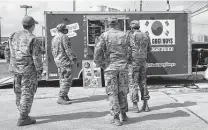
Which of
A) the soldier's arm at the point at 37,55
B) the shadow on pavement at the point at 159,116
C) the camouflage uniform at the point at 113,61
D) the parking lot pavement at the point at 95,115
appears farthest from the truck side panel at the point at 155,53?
the camouflage uniform at the point at 113,61

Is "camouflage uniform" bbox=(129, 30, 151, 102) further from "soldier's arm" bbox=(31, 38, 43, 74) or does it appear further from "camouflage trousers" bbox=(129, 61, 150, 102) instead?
"soldier's arm" bbox=(31, 38, 43, 74)

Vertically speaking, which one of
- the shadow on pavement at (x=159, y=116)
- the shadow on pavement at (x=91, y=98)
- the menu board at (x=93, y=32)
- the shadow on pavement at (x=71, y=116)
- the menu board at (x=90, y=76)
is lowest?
the shadow on pavement at (x=71, y=116)

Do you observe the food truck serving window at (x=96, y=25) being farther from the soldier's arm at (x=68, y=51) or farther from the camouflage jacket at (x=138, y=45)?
the camouflage jacket at (x=138, y=45)

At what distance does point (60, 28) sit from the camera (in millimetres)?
7508

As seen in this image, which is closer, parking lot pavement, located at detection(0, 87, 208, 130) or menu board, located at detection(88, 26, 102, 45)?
parking lot pavement, located at detection(0, 87, 208, 130)

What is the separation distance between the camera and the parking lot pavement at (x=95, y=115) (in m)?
5.32

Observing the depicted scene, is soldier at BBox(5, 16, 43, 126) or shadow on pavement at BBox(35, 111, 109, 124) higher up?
soldier at BBox(5, 16, 43, 126)

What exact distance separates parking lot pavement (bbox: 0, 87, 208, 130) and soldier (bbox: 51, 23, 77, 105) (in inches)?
14.5

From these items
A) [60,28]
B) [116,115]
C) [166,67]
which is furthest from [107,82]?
[166,67]

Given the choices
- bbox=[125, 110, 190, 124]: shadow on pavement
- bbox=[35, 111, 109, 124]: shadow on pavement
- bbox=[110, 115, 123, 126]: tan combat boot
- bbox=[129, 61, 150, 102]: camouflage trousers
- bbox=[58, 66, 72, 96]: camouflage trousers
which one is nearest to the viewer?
bbox=[110, 115, 123, 126]: tan combat boot

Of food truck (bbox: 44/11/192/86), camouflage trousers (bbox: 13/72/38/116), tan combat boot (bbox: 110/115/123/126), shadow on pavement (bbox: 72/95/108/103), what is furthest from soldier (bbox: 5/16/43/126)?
food truck (bbox: 44/11/192/86)

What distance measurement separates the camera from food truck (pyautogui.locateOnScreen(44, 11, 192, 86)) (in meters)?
10.4

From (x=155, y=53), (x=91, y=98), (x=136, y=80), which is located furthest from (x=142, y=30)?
(x=136, y=80)

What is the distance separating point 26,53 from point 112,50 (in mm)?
1523
